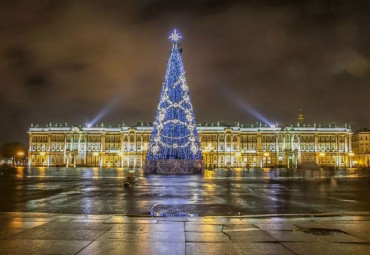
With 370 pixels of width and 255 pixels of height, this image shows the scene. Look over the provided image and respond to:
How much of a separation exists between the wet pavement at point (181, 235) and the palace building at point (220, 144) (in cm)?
13104

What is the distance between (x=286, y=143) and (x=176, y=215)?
5440 inches

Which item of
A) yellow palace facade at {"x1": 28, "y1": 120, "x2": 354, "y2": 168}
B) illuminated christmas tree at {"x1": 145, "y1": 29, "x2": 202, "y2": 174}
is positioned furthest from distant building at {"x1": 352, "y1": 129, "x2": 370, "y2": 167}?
illuminated christmas tree at {"x1": 145, "y1": 29, "x2": 202, "y2": 174}

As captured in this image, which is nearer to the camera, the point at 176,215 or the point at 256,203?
the point at 176,215

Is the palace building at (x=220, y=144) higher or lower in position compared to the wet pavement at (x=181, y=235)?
higher

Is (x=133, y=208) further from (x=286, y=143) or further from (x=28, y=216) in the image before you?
(x=286, y=143)

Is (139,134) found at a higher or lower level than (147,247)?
higher

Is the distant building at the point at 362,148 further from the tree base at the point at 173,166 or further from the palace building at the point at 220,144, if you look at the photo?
the tree base at the point at 173,166

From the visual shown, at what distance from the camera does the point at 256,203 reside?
17750 mm

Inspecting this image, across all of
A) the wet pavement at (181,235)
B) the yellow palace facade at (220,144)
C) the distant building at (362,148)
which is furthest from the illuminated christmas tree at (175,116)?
the distant building at (362,148)

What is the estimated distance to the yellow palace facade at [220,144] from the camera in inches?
5684

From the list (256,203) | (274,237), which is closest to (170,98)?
(256,203)

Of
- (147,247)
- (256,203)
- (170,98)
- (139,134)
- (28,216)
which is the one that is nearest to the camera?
(147,247)

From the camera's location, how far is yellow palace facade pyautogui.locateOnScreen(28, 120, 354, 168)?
14438cm

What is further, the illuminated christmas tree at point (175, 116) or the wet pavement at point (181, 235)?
the illuminated christmas tree at point (175, 116)
